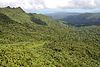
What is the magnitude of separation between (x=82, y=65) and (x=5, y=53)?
266ft

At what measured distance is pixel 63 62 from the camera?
18700 cm

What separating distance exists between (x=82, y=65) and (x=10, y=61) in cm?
8533

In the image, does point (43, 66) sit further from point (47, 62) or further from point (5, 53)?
point (5, 53)

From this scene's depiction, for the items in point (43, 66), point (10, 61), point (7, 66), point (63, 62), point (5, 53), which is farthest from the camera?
point (63, 62)

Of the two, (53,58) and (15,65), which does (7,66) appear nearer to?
(15,65)

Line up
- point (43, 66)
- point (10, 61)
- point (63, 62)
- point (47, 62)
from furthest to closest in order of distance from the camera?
1. point (63, 62)
2. point (47, 62)
3. point (43, 66)
4. point (10, 61)

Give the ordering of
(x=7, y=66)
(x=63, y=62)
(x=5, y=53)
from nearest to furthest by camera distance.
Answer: (x=7, y=66)
(x=5, y=53)
(x=63, y=62)

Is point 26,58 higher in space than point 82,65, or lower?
higher

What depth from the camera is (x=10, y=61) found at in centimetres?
12975

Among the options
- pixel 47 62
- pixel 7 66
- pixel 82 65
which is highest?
pixel 7 66

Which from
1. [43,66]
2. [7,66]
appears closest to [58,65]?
[43,66]

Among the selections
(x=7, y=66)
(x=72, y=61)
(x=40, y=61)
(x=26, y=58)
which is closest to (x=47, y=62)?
(x=40, y=61)

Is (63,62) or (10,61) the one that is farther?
(63,62)

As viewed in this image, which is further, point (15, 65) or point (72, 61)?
point (72, 61)
